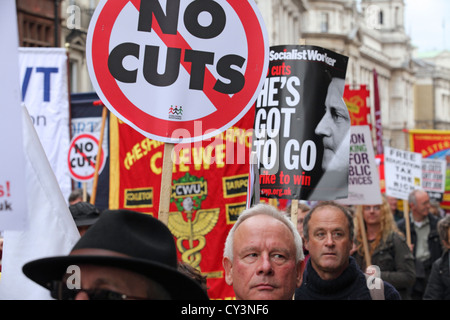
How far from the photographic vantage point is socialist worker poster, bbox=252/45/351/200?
5.46m

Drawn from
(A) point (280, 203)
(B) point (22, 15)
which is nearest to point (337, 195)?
(A) point (280, 203)

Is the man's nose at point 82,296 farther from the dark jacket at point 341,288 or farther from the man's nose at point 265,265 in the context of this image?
the dark jacket at point 341,288

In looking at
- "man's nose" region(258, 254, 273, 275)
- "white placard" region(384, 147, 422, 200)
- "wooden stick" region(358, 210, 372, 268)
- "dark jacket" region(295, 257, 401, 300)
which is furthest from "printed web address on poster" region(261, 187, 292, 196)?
"white placard" region(384, 147, 422, 200)

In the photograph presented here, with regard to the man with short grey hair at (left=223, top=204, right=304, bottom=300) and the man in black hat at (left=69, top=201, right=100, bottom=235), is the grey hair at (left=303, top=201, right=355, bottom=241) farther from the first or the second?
the man with short grey hair at (left=223, top=204, right=304, bottom=300)

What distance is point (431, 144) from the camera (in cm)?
1736

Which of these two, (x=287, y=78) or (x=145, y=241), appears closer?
(x=145, y=241)

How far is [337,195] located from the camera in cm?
A: 567

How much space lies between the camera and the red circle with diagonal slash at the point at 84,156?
35.0 ft

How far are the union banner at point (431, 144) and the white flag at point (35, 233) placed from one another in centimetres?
1486

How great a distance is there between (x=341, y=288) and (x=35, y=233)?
1896 millimetres

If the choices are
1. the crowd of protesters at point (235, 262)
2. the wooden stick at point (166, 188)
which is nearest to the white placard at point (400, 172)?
the crowd of protesters at point (235, 262)

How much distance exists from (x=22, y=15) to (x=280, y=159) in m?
14.5
